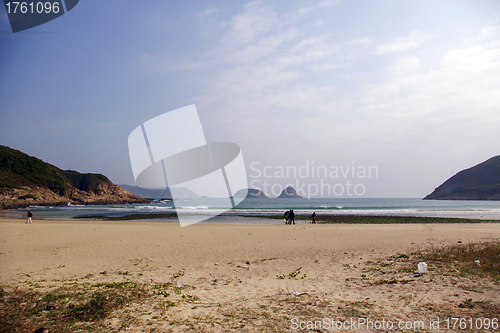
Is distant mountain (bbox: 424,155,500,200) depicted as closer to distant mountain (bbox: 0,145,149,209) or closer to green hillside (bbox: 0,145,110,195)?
distant mountain (bbox: 0,145,149,209)

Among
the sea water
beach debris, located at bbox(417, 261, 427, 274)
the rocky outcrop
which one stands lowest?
the sea water

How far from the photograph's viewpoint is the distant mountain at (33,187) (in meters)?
70.6

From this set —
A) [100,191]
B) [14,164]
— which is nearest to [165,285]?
[14,164]

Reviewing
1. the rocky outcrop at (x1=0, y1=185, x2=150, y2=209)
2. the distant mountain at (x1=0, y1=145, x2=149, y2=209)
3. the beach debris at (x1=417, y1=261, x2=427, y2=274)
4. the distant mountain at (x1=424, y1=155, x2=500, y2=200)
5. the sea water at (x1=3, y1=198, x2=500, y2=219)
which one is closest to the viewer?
the beach debris at (x1=417, y1=261, x2=427, y2=274)

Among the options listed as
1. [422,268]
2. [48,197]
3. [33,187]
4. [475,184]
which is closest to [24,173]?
[33,187]

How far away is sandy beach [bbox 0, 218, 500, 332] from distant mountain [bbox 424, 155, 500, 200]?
465ft

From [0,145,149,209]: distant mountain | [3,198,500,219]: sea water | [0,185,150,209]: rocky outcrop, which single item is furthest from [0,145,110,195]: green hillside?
[3,198,500,219]: sea water

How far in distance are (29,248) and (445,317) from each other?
15963 millimetres

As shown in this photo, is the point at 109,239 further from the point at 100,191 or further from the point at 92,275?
the point at 100,191

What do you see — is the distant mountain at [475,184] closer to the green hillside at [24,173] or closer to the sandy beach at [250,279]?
the sandy beach at [250,279]

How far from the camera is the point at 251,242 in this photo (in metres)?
14.9

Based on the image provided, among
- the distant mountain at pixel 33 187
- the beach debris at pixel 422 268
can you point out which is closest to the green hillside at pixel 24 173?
the distant mountain at pixel 33 187

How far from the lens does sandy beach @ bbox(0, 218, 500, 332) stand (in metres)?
5.26

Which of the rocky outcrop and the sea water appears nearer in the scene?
the sea water
